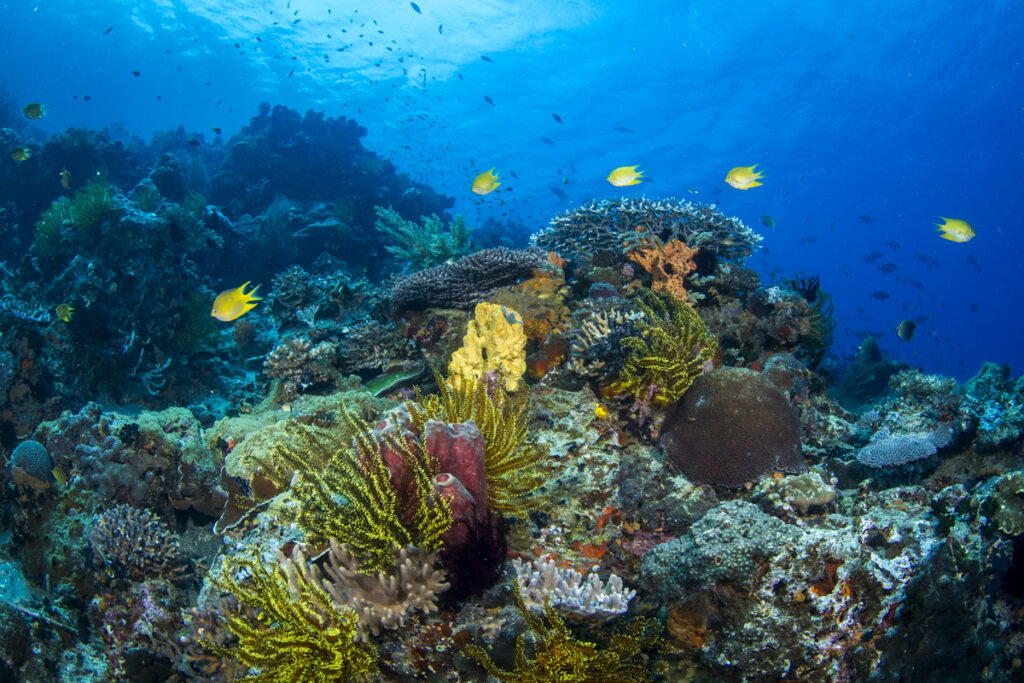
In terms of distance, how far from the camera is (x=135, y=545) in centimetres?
465

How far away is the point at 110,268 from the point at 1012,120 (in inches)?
3343

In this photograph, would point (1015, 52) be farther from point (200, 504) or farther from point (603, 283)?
point (200, 504)

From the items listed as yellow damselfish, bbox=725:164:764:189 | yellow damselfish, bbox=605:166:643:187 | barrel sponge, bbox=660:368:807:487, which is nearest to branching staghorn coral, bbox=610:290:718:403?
barrel sponge, bbox=660:368:807:487

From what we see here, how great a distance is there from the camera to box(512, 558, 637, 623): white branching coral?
2.35 m

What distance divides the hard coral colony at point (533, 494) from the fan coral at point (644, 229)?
53 millimetres

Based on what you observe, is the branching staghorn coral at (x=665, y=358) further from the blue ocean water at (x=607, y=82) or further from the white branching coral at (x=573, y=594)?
the blue ocean water at (x=607, y=82)

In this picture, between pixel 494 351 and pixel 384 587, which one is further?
pixel 494 351

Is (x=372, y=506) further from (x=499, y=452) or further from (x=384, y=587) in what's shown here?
(x=499, y=452)

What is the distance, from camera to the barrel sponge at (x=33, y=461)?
559cm

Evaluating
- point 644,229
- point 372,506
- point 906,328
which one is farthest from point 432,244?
point 906,328

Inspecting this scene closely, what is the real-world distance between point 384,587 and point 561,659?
0.96 m

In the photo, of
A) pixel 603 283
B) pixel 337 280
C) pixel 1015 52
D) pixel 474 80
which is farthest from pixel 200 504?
pixel 1015 52

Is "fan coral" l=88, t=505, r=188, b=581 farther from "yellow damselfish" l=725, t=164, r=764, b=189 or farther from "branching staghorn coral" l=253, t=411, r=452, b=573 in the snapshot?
"yellow damselfish" l=725, t=164, r=764, b=189

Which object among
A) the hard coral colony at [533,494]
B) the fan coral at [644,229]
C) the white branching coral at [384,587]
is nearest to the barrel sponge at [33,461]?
the hard coral colony at [533,494]
